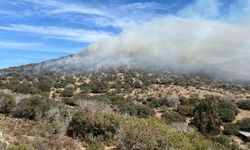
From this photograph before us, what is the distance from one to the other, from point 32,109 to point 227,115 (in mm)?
28865

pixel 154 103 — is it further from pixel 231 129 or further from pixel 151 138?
pixel 151 138

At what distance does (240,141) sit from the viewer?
4056 centimetres

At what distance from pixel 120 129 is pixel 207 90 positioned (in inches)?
2266

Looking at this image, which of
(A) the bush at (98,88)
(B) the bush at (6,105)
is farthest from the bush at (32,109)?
(A) the bush at (98,88)

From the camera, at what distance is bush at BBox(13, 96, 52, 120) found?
95.0 ft

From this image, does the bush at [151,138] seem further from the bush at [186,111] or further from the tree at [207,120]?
the bush at [186,111]

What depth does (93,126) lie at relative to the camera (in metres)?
23.5

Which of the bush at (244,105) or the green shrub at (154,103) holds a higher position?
the green shrub at (154,103)

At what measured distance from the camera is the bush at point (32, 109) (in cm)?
2895

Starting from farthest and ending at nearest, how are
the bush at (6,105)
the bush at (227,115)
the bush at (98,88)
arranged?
1. the bush at (98,88)
2. the bush at (227,115)
3. the bush at (6,105)

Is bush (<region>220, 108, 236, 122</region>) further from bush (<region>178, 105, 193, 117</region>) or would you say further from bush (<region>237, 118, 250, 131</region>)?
bush (<region>178, 105, 193, 117</region>)

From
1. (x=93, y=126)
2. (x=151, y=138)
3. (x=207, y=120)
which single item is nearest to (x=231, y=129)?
(x=207, y=120)

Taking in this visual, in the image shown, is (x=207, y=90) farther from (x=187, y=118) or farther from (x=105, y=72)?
(x=105, y=72)

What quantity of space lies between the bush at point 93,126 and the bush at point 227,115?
2875 centimetres
